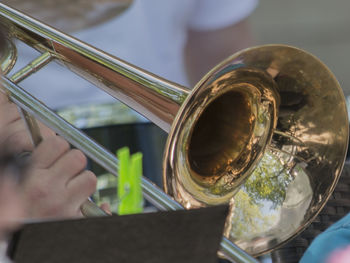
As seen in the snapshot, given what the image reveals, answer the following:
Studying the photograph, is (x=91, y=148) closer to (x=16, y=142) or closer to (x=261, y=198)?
(x=16, y=142)

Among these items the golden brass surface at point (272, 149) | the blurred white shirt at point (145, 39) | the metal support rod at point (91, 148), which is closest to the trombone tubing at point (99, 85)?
the metal support rod at point (91, 148)

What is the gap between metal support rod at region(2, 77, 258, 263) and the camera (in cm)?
77

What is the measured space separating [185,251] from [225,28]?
3.88 feet

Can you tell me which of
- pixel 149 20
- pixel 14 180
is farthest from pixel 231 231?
pixel 149 20

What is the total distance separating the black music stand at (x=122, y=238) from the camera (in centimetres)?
50

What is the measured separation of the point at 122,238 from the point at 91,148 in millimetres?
342

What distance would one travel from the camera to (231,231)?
1.03m

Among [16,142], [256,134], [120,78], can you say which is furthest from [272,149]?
[16,142]

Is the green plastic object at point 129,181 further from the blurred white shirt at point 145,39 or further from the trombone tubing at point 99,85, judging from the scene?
the blurred white shirt at point 145,39

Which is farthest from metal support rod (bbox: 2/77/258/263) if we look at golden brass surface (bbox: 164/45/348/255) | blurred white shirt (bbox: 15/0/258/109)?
blurred white shirt (bbox: 15/0/258/109)

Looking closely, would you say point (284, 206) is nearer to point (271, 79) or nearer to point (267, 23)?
point (271, 79)

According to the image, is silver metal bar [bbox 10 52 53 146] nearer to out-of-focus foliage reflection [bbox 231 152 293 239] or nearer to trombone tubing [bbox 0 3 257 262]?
trombone tubing [bbox 0 3 257 262]

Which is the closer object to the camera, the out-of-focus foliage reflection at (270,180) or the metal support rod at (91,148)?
the metal support rod at (91,148)

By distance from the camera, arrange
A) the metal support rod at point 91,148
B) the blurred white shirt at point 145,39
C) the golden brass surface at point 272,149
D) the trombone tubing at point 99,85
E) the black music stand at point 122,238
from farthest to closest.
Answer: the blurred white shirt at point 145,39, the golden brass surface at point 272,149, the trombone tubing at point 99,85, the metal support rod at point 91,148, the black music stand at point 122,238
